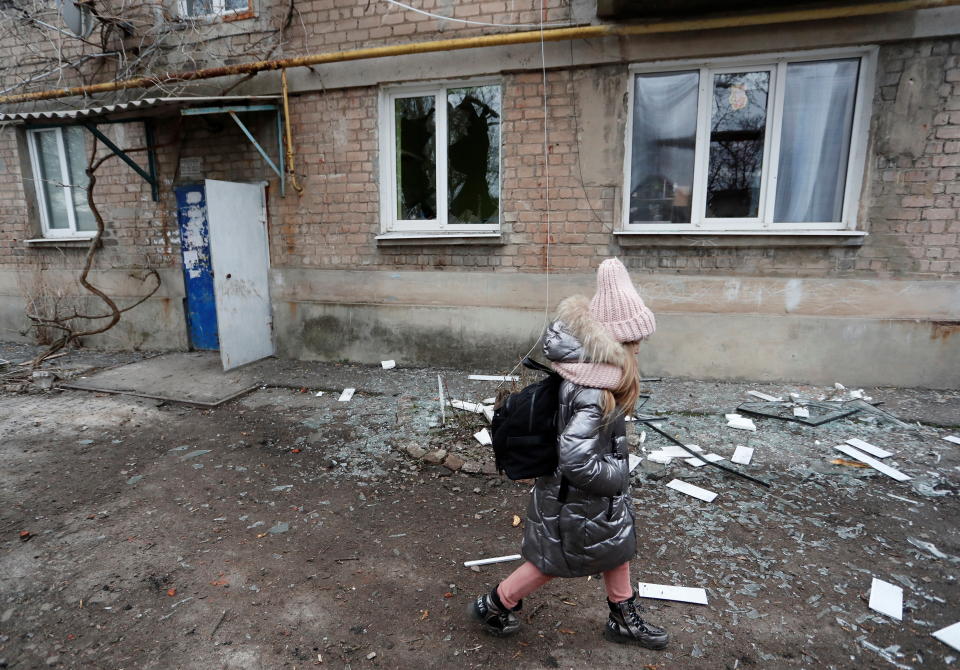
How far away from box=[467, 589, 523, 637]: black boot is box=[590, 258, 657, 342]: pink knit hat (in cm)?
115

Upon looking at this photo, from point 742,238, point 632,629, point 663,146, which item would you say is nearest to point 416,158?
point 663,146

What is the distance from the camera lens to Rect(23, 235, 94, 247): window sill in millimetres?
6941

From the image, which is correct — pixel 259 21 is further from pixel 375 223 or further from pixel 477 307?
pixel 477 307

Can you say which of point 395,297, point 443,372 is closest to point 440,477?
point 443,372

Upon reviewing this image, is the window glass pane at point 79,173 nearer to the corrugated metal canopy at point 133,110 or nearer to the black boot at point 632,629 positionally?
the corrugated metal canopy at point 133,110

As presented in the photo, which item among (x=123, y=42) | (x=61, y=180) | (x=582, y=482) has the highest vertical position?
(x=123, y=42)

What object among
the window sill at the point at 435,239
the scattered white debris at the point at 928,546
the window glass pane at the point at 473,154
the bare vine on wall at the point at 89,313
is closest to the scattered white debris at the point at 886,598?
the scattered white debris at the point at 928,546

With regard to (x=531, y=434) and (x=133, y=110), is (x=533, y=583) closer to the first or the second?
(x=531, y=434)

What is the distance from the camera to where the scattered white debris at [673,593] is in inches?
88.5

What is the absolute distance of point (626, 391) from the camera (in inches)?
70.1

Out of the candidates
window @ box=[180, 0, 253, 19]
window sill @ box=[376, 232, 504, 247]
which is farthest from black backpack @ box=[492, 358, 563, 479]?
window @ box=[180, 0, 253, 19]

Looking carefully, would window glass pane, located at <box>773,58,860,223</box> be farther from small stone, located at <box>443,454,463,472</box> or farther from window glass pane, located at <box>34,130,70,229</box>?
window glass pane, located at <box>34,130,70,229</box>

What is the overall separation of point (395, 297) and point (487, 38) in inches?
108

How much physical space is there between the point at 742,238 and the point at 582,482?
A: 156 inches
